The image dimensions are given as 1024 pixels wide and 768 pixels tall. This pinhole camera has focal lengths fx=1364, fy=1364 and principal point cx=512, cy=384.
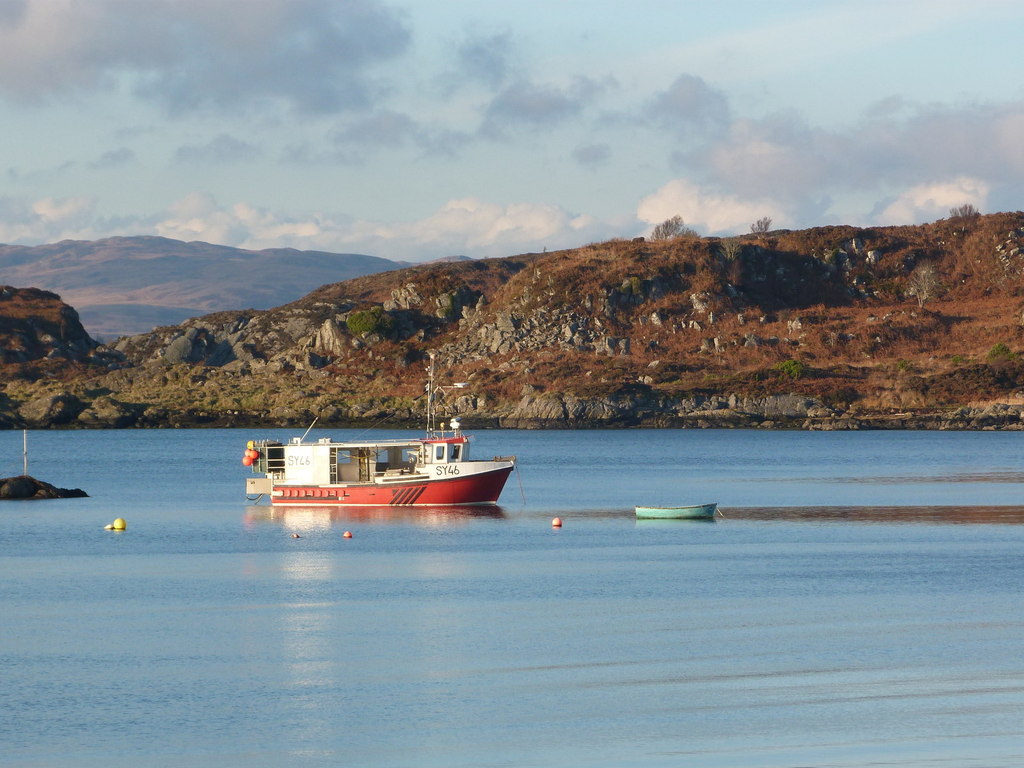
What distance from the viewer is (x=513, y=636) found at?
32.2 meters

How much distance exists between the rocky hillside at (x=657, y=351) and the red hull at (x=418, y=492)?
304ft

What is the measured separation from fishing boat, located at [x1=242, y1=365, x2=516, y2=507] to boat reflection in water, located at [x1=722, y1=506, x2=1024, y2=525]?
12.0 m

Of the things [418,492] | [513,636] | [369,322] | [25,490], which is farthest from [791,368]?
[513,636]

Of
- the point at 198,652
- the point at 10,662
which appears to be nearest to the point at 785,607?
the point at 198,652

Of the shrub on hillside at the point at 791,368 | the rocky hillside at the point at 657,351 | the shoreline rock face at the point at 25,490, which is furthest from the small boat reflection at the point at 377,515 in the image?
the shrub on hillside at the point at 791,368

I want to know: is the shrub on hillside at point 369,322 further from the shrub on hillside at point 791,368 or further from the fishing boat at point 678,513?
the fishing boat at point 678,513

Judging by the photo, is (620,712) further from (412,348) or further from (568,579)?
(412,348)

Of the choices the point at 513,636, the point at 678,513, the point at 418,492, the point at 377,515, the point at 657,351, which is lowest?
A: the point at 513,636

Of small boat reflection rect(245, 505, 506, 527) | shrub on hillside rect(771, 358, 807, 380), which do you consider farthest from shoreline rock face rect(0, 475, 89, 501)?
shrub on hillside rect(771, 358, 807, 380)

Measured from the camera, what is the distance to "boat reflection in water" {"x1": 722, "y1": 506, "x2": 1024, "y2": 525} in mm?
62156

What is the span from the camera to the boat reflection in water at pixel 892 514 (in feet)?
204

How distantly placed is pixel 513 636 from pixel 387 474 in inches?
1311

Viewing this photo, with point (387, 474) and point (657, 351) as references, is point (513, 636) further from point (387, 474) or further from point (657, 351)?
point (657, 351)

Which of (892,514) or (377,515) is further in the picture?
(892,514)
